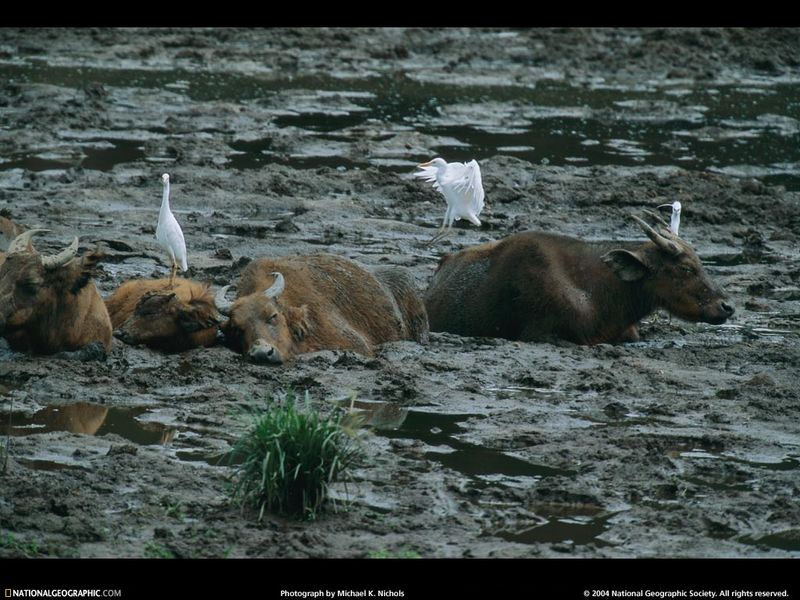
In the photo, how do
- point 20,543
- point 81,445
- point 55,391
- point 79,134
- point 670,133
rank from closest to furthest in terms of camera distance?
point 20,543 → point 81,445 → point 55,391 → point 79,134 → point 670,133

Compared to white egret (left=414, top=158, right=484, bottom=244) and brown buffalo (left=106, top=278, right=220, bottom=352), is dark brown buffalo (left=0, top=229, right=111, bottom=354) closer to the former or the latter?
brown buffalo (left=106, top=278, right=220, bottom=352)

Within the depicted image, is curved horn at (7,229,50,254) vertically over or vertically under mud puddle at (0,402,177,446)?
over

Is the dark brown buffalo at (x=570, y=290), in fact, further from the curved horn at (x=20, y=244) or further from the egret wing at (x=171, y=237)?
the curved horn at (x=20, y=244)

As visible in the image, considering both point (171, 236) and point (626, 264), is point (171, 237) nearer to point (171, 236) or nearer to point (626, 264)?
point (171, 236)

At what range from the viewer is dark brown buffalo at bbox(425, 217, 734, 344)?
1271 centimetres

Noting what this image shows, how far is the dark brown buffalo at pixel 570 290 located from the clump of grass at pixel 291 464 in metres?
4.97

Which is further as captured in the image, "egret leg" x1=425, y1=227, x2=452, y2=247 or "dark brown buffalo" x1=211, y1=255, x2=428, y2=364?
"egret leg" x1=425, y1=227, x2=452, y2=247

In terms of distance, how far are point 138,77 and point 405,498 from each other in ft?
57.4

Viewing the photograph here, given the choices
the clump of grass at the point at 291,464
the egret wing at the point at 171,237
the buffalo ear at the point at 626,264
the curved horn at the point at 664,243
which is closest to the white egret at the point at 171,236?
the egret wing at the point at 171,237

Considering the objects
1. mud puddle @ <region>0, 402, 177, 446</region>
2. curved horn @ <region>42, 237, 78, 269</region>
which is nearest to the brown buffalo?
curved horn @ <region>42, 237, 78, 269</region>

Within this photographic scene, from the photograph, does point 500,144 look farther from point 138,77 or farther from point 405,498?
point 405,498

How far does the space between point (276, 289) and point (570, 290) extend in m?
2.80

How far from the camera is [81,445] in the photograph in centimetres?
908
